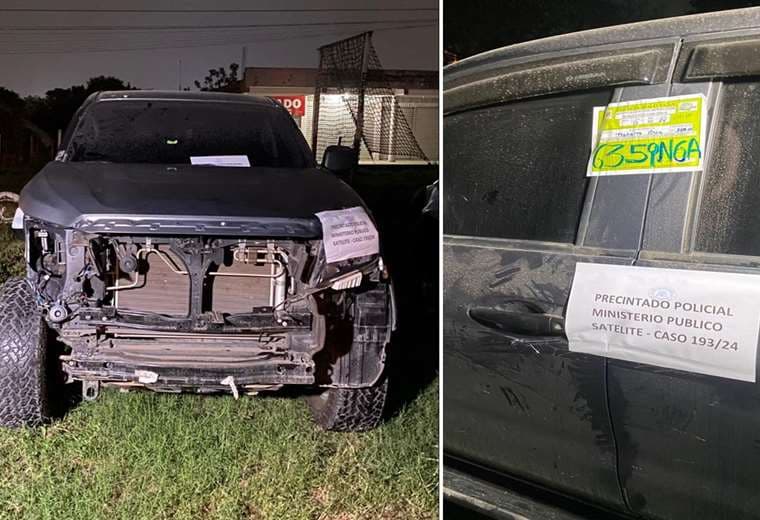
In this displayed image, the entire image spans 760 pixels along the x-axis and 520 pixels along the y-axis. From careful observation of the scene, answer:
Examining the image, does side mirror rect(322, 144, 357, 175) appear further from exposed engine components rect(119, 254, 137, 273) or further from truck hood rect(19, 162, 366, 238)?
exposed engine components rect(119, 254, 137, 273)

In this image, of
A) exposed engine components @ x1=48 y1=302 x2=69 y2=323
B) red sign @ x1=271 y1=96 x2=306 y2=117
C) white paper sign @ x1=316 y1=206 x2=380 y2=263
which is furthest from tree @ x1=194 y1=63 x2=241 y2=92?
exposed engine components @ x1=48 y1=302 x2=69 y2=323

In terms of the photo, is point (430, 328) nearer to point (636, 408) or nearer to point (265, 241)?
point (265, 241)

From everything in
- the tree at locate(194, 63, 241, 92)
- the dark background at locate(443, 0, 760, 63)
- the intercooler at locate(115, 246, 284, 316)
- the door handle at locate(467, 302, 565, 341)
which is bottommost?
the intercooler at locate(115, 246, 284, 316)

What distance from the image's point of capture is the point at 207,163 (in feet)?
13.4

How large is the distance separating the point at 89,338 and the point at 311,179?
130 cm

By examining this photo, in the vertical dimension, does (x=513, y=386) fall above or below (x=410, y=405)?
above

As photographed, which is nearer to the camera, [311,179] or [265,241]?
[265,241]

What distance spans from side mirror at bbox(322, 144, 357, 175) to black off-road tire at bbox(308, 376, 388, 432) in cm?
134

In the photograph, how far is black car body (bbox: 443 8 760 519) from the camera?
→ 1182mm

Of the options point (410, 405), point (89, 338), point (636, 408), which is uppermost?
point (636, 408)

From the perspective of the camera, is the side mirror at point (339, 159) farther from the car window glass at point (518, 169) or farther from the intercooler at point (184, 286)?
the car window glass at point (518, 169)

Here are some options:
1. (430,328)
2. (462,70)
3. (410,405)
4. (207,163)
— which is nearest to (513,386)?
(462,70)

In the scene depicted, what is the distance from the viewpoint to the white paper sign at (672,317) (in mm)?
1109

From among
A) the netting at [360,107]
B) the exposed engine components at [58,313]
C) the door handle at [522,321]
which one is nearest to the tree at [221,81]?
the netting at [360,107]
